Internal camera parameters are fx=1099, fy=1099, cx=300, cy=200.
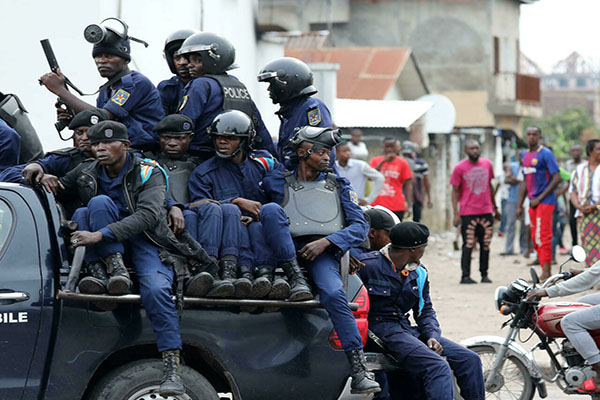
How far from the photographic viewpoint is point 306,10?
3456 cm

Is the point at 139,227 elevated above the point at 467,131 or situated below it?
above

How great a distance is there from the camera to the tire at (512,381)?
7664 millimetres

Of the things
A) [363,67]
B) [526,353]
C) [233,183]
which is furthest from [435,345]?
[363,67]

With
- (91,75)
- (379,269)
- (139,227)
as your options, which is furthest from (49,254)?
(91,75)

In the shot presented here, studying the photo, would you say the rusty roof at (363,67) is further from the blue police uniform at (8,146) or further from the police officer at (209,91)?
the blue police uniform at (8,146)

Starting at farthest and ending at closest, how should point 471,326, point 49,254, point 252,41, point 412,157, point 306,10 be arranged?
point 306,10, point 412,157, point 252,41, point 471,326, point 49,254

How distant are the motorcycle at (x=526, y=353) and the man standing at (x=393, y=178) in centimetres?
747

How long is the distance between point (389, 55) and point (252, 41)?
9829 mm

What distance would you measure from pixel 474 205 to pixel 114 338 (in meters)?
9.42

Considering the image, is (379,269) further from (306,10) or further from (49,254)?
(306,10)

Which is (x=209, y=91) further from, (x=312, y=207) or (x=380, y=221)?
(x=380, y=221)

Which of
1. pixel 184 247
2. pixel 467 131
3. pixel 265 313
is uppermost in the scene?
pixel 184 247

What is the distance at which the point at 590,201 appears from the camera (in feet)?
41.9

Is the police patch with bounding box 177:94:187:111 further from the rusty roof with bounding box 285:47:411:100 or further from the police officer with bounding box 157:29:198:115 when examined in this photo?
the rusty roof with bounding box 285:47:411:100
